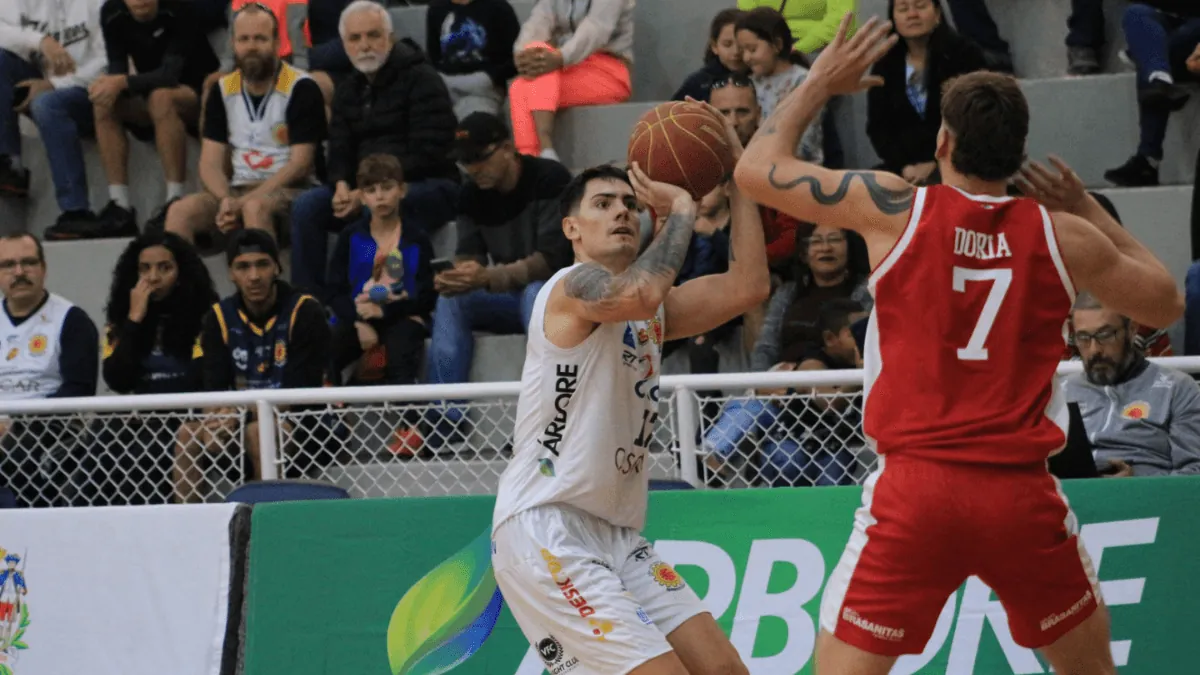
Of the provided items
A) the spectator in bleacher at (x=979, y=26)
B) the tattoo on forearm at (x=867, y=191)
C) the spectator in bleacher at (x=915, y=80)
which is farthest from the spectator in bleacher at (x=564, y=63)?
the tattoo on forearm at (x=867, y=191)

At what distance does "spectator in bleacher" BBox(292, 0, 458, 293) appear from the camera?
9.36 meters

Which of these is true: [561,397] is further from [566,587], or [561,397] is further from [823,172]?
[823,172]

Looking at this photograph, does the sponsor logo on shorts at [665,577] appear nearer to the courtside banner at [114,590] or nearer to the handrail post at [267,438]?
the courtside banner at [114,590]

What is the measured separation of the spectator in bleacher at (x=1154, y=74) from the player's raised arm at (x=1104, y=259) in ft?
15.0

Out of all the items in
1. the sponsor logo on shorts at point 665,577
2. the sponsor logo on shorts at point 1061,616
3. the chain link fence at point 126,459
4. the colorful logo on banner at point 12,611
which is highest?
the sponsor logo on shorts at point 1061,616

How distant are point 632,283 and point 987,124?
111 centimetres

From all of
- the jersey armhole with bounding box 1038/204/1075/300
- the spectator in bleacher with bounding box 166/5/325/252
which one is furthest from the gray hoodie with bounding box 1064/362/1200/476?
the spectator in bleacher with bounding box 166/5/325/252

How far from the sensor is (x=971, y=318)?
4.41 metres

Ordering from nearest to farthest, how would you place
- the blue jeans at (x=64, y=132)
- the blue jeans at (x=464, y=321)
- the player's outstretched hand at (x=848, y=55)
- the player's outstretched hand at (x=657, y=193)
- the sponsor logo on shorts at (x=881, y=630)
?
the sponsor logo on shorts at (x=881, y=630), the player's outstretched hand at (x=848, y=55), the player's outstretched hand at (x=657, y=193), the blue jeans at (x=464, y=321), the blue jeans at (x=64, y=132)

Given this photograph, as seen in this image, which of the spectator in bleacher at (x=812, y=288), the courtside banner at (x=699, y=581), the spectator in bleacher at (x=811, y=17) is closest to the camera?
the courtside banner at (x=699, y=581)

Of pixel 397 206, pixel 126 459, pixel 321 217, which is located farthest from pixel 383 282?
pixel 126 459

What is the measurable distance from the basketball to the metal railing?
57.9 inches

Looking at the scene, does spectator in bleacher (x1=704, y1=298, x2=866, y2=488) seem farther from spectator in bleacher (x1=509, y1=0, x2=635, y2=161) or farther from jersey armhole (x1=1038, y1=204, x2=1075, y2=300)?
spectator in bleacher (x1=509, y1=0, x2=635, y2=161)

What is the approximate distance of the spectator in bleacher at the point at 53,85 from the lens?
1041 cm
